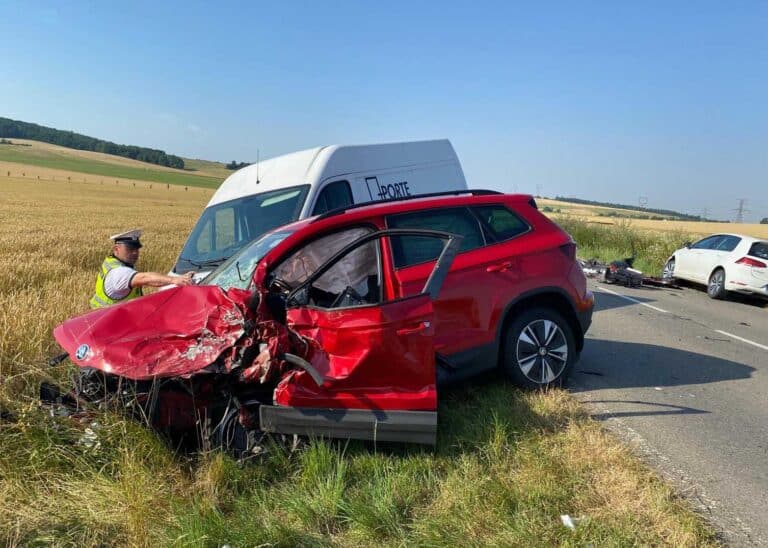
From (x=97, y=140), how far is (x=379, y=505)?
475ft

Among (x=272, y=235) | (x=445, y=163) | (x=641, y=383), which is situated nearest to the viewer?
(x=272, y=235)

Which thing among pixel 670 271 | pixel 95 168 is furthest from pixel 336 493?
pixel 95 168

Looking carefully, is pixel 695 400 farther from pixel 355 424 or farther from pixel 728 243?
pixel 728 243

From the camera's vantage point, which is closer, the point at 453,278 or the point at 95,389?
the point at 95,389

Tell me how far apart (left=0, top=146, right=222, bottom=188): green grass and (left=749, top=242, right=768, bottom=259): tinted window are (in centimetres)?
9164

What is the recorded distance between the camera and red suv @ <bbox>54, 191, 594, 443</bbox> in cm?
358

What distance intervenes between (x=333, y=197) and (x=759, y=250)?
10161mm

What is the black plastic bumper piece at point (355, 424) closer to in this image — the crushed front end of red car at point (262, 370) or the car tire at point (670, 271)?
the crushed front end of red car at point (262, 370)

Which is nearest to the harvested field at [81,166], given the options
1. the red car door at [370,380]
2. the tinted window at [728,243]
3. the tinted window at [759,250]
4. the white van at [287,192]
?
the white van at [287,192]

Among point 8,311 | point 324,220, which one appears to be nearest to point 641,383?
point 324,220

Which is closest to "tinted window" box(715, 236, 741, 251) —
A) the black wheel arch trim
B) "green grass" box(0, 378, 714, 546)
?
the black wheel arch trim

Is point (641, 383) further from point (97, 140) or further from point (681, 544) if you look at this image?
point (97, 140)

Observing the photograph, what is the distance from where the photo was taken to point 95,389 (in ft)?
12.1

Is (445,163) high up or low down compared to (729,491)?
up
